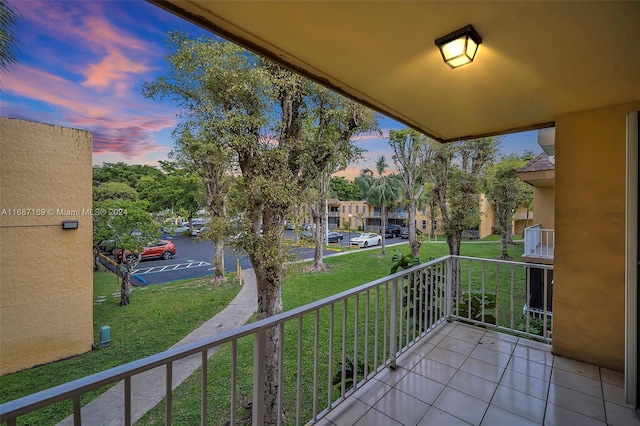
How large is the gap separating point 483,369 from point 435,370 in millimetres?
413

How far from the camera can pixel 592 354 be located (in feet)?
7.98

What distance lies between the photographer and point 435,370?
7.66ft

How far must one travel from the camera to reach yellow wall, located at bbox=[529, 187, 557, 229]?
984cm

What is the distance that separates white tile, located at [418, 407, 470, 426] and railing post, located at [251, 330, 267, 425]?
1065mm

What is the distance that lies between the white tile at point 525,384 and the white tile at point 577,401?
0.04 m

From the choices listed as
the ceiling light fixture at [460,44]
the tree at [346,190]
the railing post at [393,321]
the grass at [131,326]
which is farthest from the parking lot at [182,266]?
the tree at [346,190]

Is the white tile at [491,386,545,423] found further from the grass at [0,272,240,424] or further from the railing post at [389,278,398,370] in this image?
the grass at [0,272,240,424]

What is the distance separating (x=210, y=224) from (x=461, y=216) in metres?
6.93

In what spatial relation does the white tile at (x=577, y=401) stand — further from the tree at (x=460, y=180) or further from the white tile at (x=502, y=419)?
the tree at (x=460, y=180)

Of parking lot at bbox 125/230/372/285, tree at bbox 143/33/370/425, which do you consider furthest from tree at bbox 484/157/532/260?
tree at bbox 143/33/370/425

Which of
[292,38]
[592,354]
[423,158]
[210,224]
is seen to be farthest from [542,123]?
[423,158]

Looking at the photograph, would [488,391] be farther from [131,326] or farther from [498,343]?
[131,326]

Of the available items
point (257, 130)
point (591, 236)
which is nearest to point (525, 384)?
point (591, 236)

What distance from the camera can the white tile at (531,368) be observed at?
228 cm
